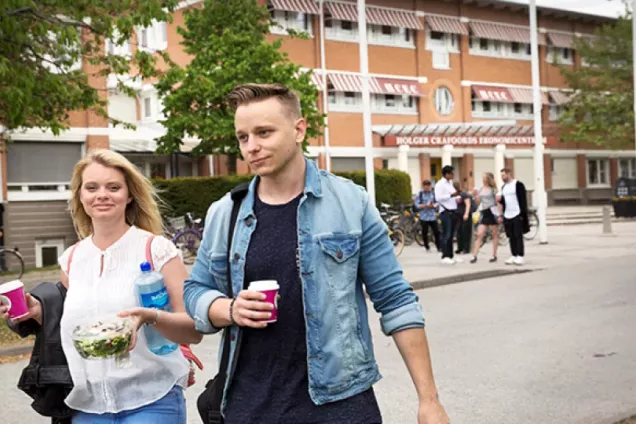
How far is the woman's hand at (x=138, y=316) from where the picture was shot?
2.98 metres

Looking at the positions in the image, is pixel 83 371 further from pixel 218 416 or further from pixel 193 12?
pixel 193 12

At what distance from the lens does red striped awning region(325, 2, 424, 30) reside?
134 ft

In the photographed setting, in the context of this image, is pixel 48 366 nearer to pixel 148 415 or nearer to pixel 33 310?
pixel 33 310

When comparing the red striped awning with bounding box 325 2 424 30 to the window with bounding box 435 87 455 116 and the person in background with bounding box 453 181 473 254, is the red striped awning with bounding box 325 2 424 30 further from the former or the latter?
the person in background with bounding box 453 181 473 254

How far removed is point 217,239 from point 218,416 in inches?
22.4

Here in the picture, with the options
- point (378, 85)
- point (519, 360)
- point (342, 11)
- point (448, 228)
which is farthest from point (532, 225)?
point (519, 360)

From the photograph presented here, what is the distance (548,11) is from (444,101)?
8979 mm

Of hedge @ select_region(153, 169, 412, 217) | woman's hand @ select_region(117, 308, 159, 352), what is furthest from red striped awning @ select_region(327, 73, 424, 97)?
woman's hand @ select_region(117, 308, 159, 352)

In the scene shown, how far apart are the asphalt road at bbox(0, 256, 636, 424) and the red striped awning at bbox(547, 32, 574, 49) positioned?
39829 millimetres

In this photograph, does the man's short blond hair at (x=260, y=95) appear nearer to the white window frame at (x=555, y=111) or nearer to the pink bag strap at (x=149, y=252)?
the pink bag strap at (x=149, y=252)

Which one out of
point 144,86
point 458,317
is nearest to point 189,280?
point 458,317

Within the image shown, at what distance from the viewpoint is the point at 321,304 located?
2639 mm

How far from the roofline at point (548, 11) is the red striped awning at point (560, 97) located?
452 cm

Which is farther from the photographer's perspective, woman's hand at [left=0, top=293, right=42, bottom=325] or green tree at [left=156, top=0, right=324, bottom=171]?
green tree at [left=156, top=0, right=324, bottom=171]
